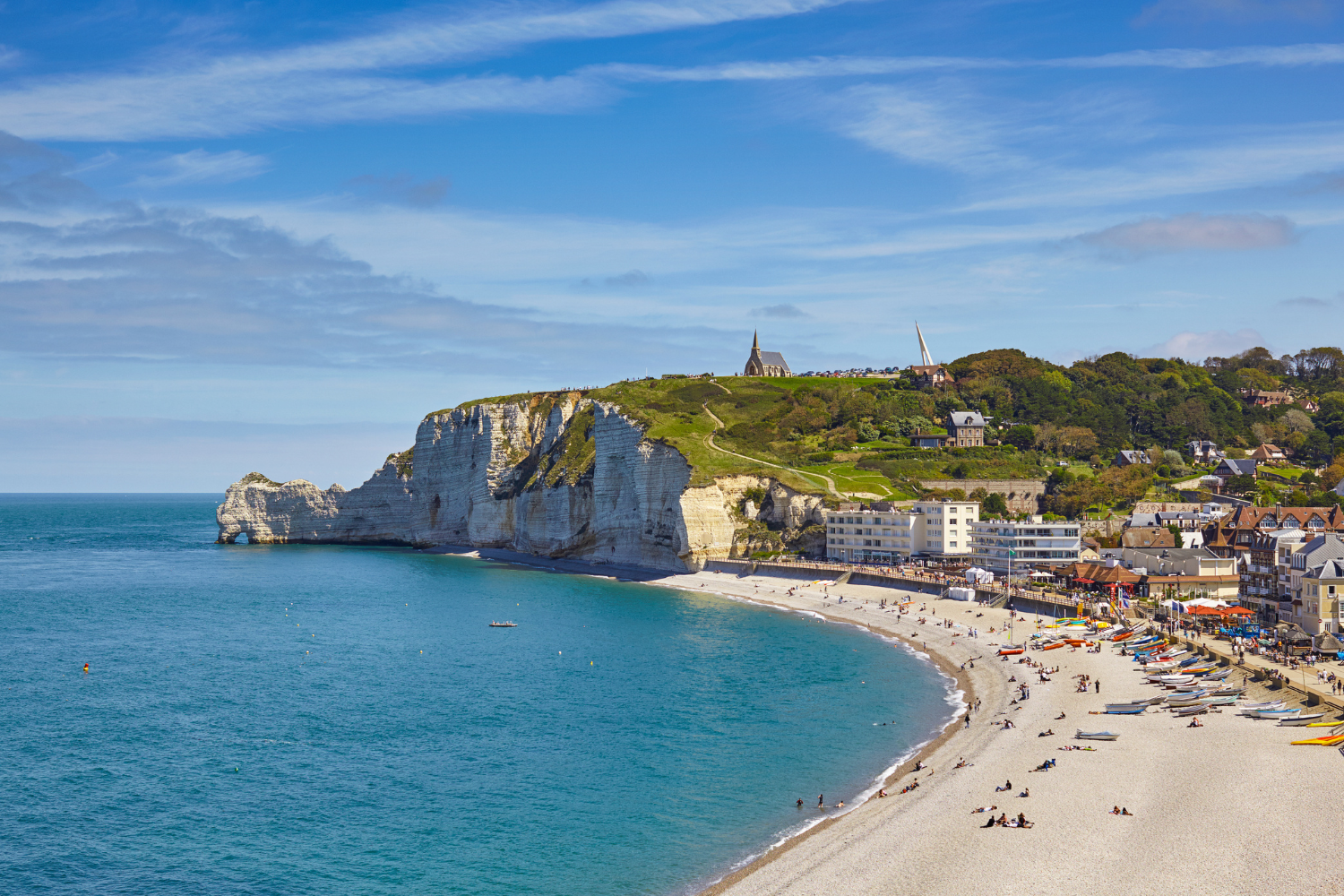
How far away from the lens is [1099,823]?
35438 mm

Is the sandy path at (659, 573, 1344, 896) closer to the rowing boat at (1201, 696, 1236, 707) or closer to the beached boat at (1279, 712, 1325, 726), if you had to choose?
the beached boat at (1279, 712, 1325, 726)

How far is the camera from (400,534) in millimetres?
169375

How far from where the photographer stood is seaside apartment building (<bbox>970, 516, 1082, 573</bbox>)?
9406cm

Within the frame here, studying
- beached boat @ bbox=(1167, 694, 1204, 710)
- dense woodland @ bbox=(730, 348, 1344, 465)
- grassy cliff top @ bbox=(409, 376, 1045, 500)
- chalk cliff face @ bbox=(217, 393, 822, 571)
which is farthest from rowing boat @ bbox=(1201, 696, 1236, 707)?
dense woodland @ bbox=(730, 348, 1344, 465)

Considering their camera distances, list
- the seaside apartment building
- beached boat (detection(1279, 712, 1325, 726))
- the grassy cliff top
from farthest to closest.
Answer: the grassy cliff top
the seaside apartment building
beached boat (detection(1279, 712, 1325, 726))

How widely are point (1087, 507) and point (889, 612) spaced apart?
47.3 meters

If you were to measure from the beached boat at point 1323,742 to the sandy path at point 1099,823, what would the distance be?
743mm

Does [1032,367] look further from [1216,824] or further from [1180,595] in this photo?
[1216,824]

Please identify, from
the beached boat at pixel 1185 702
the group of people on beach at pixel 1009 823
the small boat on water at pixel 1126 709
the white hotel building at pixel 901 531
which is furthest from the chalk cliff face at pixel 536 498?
the group of people on beach at pixel 1009 823

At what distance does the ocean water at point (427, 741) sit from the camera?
34.9 metres

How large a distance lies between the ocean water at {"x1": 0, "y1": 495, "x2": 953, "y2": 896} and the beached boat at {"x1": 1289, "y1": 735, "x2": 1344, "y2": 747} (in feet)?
52.0

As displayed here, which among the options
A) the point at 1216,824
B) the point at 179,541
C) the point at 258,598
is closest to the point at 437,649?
the point at 258,598

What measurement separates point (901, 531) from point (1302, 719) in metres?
60.7

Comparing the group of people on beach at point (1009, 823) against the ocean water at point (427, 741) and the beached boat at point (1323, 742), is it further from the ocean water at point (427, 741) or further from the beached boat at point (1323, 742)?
the beached boat at point (1323, 742)
